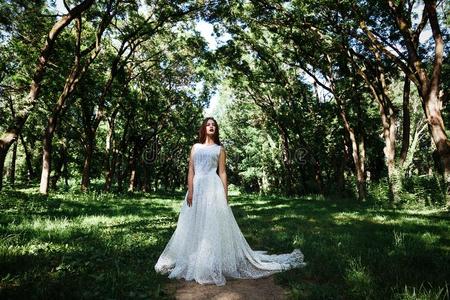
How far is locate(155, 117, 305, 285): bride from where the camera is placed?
232 inches

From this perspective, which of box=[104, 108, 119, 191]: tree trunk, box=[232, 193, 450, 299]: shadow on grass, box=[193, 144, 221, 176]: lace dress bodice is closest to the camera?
box=[232, 193, 450, 299]: shadow on grass

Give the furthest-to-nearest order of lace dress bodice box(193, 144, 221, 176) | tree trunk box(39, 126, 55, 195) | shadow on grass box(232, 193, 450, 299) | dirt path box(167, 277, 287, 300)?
tree trunk box(39, 126, 55, 195)
lace dress bodice box(193, 144, 221, 176)
dirt path box(167, 277, 287, 300)
shadow on grass box(232, 193, 450, 299)

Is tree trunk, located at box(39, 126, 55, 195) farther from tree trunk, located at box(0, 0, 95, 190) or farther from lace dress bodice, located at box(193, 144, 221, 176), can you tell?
lace dress bodice, located at box(193, 144, 221, 176)

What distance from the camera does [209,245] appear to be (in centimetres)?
600

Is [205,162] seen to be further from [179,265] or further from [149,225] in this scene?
[149,225]

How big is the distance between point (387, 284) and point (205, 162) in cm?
349

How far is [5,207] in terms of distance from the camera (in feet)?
39.7

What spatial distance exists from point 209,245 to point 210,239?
103 mm

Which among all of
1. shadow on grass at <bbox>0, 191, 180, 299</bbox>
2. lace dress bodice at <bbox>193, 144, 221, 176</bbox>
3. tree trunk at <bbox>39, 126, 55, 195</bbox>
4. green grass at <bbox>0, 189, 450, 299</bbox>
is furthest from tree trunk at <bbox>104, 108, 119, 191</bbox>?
lace dress bodice at <bbox>193, 144, 221, 176</bbox>

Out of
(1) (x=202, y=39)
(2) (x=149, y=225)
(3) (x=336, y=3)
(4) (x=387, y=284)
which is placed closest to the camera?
(4) (x=387, y=284)

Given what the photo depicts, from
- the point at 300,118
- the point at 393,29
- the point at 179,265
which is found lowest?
the point at 179,265

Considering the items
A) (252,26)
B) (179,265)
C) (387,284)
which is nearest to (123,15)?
(252,26)

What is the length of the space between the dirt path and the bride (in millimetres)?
184

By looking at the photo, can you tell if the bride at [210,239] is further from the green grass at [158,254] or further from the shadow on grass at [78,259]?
the shadow on grass at [78,259]
